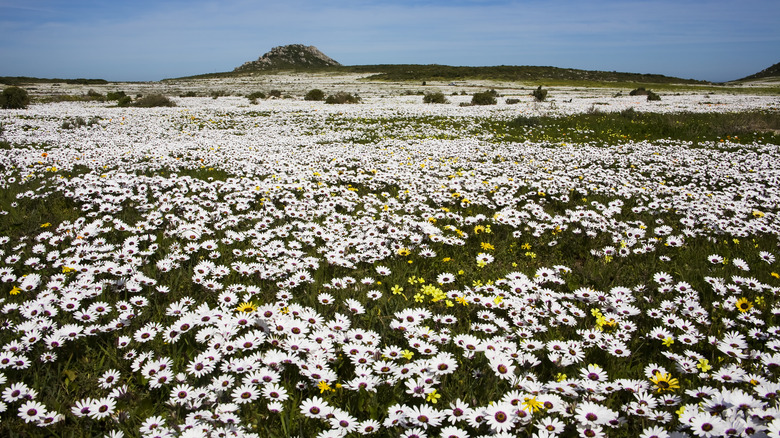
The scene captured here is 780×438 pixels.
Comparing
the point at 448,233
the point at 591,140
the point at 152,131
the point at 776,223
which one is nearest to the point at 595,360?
the point at 448,233

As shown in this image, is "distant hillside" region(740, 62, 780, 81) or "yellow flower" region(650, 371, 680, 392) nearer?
"yellow flower" region(650, 371, 680, 392)

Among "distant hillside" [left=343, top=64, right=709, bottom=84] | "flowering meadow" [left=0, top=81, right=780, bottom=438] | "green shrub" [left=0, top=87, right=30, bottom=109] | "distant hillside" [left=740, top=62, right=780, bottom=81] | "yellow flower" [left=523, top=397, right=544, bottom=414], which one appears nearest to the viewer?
"yellow flower" [left=523, top=397, right=544, bottom=414]

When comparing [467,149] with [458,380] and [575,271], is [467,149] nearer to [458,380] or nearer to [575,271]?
[575,271]

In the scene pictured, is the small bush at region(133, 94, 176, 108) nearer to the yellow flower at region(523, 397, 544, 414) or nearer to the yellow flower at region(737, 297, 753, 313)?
the yellow flower at region(523, 397, 544, 414)

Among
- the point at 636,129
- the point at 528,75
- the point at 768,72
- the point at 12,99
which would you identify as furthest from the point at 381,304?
the point at 768,72

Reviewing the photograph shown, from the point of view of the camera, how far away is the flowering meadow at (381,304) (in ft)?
7.99

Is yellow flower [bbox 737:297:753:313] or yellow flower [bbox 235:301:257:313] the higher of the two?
yellow flower [bbox 235:301:257:313]

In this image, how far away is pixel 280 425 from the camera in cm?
254

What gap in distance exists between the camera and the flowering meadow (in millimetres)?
2436

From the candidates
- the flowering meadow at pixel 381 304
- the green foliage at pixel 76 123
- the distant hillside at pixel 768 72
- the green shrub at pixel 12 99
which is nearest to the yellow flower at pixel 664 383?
the flowering meadow at pixel 381 304

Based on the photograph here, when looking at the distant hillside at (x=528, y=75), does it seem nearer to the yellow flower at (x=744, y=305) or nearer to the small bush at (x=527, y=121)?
the small bush at (x=527, y=121)

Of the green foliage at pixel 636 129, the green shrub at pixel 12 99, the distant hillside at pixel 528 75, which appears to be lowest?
the green foliage at pixel 636 129

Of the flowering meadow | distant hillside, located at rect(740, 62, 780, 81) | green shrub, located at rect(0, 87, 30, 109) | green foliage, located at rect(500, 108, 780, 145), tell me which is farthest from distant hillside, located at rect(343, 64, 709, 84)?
the flowering meadow

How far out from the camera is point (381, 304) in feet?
13.1
